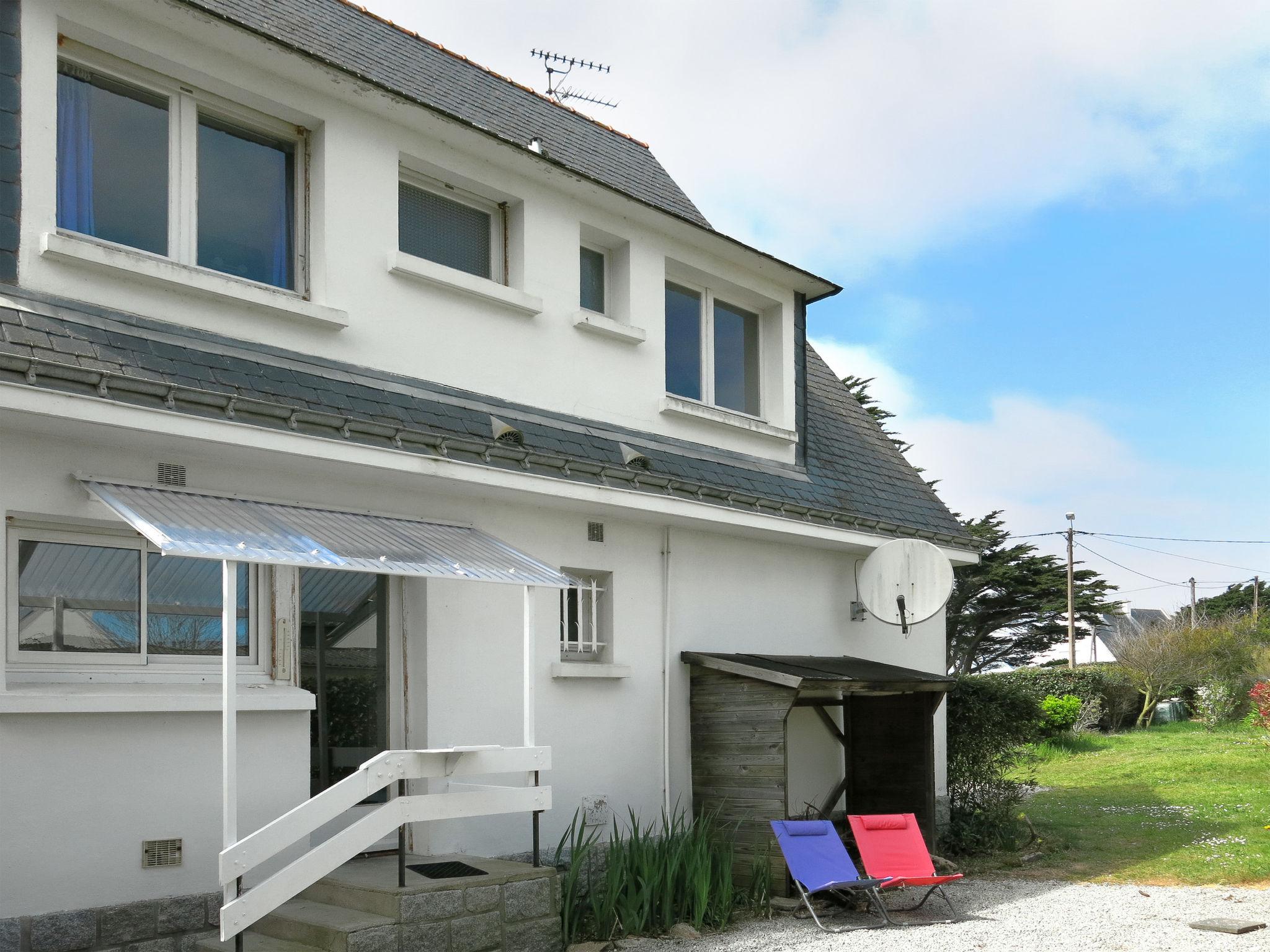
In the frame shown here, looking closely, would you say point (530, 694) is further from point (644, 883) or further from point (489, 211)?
point (489, 211)

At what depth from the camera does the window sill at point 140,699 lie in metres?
7.30

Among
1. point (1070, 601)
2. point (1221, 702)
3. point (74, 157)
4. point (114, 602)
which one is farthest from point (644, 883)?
point (1070, 601)

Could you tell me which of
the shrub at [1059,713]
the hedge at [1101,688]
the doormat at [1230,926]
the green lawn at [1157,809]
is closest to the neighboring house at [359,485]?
the green lawn at [1157,809]

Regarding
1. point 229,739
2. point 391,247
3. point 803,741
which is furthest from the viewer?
point 803,741

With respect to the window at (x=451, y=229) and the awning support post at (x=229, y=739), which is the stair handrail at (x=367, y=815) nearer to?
the awning support post at (x=229, y=739)

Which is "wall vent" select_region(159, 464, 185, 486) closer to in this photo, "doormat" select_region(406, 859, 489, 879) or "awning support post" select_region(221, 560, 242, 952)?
"awning support post" select_region(221, 560, 242, 952)

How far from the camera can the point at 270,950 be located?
750cm

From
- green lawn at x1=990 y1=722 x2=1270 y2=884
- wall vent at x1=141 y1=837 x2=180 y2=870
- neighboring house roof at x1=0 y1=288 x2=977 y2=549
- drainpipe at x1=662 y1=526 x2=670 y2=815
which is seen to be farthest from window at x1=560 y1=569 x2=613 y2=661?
green lawn at x1=990 y1=722 x2=1270 y2=884

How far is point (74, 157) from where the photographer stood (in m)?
8.27

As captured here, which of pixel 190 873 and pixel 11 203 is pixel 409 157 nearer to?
pixel 11 203

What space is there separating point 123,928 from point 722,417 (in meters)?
7.40

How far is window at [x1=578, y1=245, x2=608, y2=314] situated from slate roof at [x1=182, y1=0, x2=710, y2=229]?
0.69 meters

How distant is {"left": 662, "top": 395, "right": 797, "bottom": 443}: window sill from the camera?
12281mm

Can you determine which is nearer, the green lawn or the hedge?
the green lawn
